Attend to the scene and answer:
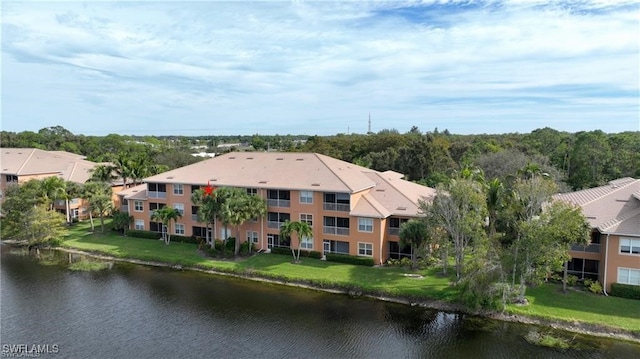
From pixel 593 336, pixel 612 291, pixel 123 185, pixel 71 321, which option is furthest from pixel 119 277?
pixel 612 291

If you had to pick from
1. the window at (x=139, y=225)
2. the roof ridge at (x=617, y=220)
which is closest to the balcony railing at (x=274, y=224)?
the window at (x=139, y=225)

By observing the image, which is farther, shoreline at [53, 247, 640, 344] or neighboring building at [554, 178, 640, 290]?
neighboring building at [554, 178, 640, 290]

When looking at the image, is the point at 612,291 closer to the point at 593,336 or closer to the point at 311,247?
the point at 593,336

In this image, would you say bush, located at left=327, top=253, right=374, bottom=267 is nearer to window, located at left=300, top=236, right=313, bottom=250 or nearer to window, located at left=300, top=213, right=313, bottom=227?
window, located at left=300, top=236, right=313, bottom=250

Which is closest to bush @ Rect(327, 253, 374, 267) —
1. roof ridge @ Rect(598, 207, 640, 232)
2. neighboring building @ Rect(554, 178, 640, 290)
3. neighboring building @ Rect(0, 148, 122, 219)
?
neighboring building @ Rect(554, 178, 640, 290)

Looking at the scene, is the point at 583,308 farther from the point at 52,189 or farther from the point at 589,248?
the point at 52,189
